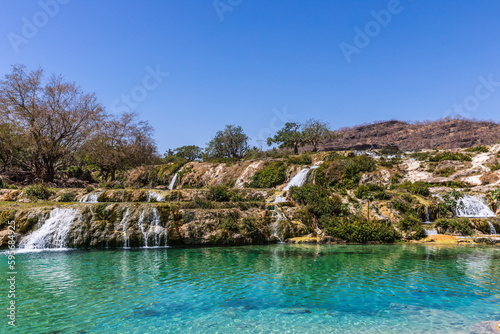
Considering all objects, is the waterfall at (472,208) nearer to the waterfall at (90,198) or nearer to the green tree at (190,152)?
the waterfall at (90,198)

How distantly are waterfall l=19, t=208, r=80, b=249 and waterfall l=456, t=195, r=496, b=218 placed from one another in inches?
1203

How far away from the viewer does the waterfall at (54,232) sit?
2019cm

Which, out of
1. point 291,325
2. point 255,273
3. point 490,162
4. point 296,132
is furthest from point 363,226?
point 296,132

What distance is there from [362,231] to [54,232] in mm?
21005

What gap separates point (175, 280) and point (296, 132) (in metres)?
59.5

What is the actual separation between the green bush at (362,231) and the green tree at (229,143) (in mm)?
50681

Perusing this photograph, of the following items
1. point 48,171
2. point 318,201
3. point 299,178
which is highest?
point 48,171

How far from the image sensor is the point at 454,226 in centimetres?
2423

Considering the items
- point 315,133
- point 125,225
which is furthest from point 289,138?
point 125,225

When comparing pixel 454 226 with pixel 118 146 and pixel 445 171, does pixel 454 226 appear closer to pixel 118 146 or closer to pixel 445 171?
pixel 445 171

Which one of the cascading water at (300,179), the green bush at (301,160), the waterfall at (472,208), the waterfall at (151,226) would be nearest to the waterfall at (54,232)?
the waterfall at (151,226)

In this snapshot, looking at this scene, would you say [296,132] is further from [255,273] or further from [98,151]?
[255,273]

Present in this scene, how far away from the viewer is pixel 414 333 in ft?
23.3

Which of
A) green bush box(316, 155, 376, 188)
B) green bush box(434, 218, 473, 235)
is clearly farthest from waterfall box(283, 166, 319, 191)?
green bush box(434, 218, 473, 235)
